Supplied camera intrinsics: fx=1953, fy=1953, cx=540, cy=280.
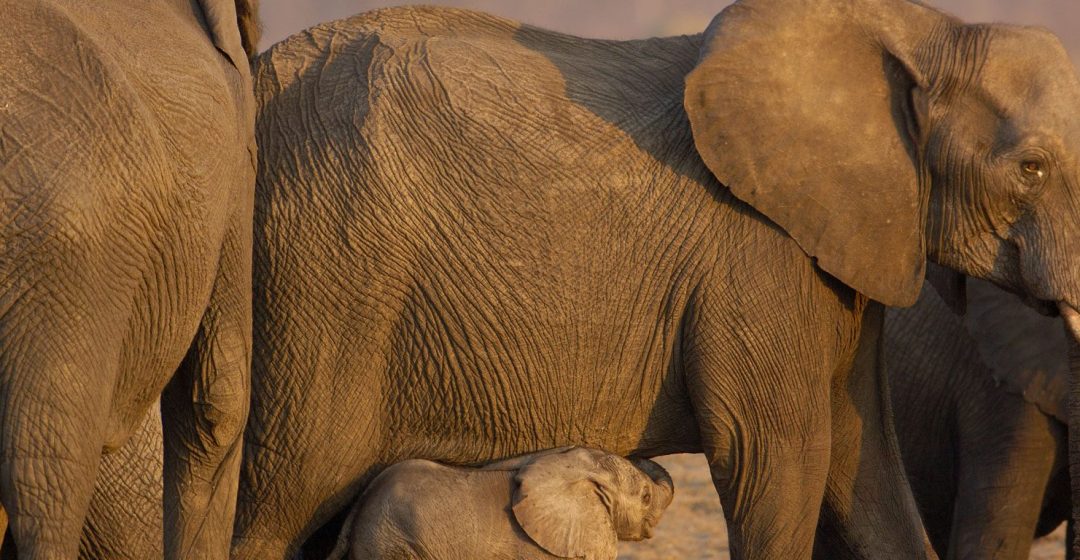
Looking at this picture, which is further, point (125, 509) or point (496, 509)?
point (125, 509)

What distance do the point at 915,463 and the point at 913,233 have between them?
1.90 metres

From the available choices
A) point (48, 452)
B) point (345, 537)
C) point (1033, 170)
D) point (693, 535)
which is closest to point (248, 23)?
point (345, 537)

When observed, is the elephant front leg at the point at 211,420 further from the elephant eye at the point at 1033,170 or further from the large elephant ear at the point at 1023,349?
the large elephant ear at the point at 1023,349

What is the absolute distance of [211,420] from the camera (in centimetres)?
442

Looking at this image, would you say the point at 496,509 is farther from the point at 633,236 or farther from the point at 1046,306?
the point at 1046,306

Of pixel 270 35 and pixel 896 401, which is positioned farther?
pixel 270 35

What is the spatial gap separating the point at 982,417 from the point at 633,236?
1988 mm

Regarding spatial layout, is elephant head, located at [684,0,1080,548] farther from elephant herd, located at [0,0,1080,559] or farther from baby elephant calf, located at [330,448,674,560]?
baby elephant calf, located at [330,448,674,560]

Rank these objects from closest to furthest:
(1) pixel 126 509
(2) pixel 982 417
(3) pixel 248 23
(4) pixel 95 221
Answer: (4) pixel 95 221 → (3) pixel 248 23 → (1) pixel 126 509 → (2) pixel 982 417

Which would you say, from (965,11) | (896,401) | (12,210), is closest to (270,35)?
(965,11)

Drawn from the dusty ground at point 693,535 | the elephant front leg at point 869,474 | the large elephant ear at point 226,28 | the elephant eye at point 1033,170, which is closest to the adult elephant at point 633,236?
the elephant eye at point 1033,170

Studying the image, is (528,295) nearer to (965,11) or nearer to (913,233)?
(913,233)

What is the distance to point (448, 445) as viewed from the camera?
492 centimetres

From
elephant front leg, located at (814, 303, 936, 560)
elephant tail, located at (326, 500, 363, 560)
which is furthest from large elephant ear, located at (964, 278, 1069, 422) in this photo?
elephant tail, located at (326, 500, 363, 560)
